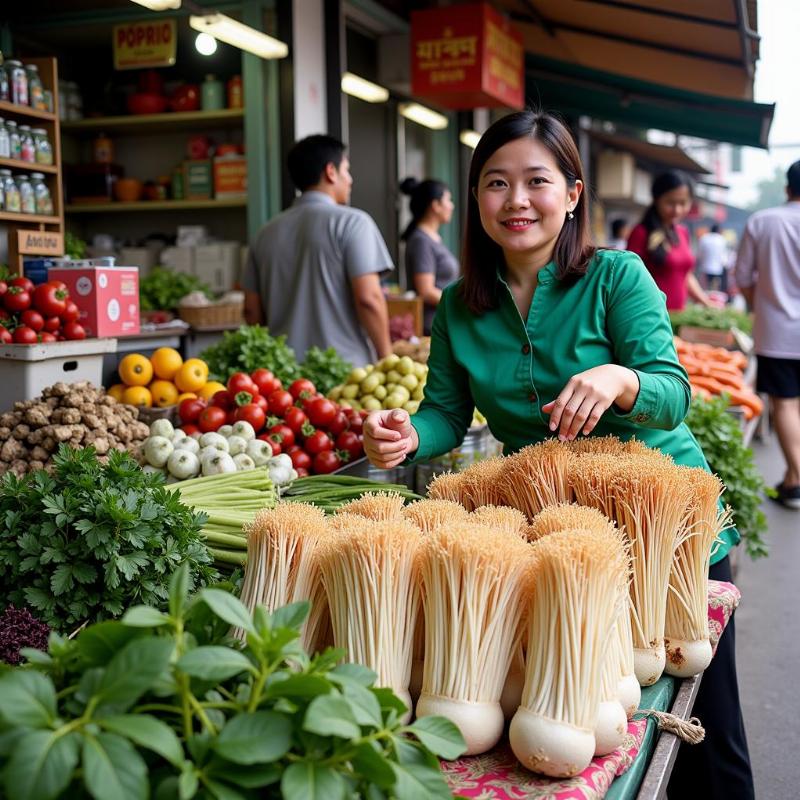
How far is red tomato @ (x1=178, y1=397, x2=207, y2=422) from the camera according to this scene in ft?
11.5

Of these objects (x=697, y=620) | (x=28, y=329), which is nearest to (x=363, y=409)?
(x=28, y=329)

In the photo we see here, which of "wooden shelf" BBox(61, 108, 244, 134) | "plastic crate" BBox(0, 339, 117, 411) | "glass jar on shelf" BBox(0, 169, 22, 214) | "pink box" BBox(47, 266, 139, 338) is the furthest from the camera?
"wooden shelf" BBox(61, 108, 244, 134)

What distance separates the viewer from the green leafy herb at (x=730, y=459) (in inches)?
167

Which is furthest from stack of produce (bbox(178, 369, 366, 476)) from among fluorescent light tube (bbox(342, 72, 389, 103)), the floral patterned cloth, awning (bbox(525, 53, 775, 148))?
awning (bbox(525, 53, 775, 148))

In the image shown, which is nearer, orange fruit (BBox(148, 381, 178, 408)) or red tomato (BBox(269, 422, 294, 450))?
red tomato (BBox(269, 422, 294, 450))

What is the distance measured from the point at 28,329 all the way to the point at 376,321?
5.91 feet

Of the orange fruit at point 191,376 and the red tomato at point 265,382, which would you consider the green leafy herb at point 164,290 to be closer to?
the orange fruit at point 191,376

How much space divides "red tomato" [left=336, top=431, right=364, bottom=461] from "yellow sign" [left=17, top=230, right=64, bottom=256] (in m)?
2.73

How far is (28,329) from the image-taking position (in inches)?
145

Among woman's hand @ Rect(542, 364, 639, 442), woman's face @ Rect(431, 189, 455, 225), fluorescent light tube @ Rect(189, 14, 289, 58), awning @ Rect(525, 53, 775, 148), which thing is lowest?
woman's hand @ Rect(542, 364, 639, 442)

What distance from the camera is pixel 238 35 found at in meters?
6.05

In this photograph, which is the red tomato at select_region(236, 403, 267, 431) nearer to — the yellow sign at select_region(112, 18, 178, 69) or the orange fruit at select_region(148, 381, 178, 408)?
the orange fruit at select_region(148, 381, 178, 408)

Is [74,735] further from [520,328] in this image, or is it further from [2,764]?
[520,328]

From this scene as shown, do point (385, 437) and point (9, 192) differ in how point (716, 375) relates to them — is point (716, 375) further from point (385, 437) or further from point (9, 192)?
point (9, 192)
